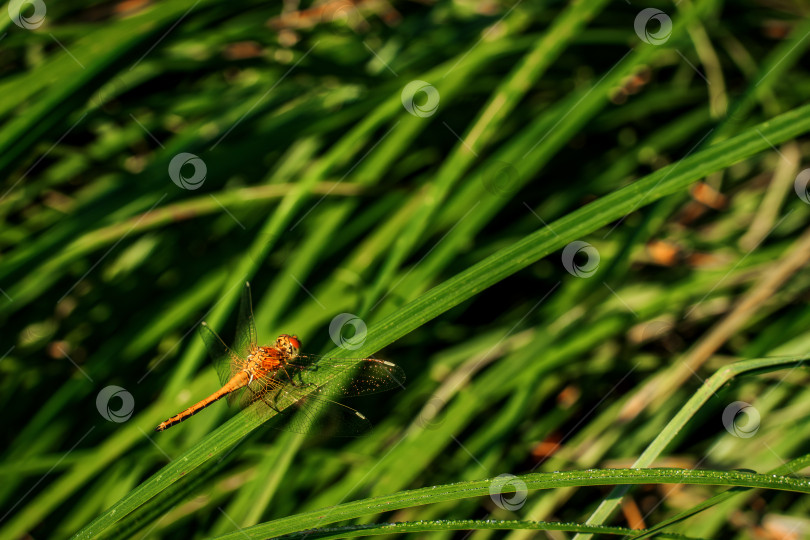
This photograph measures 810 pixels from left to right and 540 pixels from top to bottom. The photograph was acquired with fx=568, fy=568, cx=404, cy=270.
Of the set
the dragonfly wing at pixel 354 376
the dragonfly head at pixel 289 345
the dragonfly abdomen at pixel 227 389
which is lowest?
the dragonfly abdomen at pixel 227 389

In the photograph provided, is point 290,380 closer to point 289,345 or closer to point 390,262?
point 289,345

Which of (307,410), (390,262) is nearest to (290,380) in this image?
(307,410)

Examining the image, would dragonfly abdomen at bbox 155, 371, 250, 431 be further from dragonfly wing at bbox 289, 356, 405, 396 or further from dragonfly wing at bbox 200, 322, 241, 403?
dragonfly wing at bbox 289, 356, 405, 396

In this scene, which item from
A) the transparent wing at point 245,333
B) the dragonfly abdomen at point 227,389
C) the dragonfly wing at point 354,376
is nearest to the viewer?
the dragonfly wing at point 354,376

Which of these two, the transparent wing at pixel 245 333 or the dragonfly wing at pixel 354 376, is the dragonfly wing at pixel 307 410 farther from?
the transparent wing at pixel 245 333

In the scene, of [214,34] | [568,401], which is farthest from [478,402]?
[214,34]

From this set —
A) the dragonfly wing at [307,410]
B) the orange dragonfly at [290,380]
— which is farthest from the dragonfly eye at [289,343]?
the dragonfly wing at [307,410]

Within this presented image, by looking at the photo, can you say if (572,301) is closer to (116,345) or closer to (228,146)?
(228,146)
